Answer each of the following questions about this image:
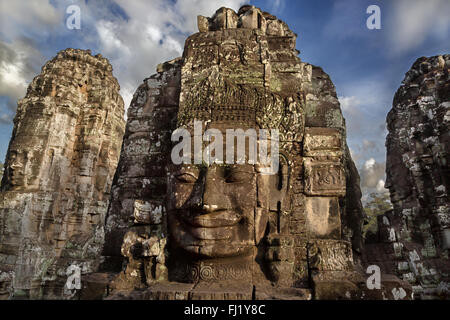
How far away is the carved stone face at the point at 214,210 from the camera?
133 inches

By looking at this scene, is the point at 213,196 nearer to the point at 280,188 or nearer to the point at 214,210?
the point at 214,210

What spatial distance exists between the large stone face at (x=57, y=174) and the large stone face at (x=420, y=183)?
24.9ft

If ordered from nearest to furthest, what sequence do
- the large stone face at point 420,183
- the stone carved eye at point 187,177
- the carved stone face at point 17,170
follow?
the stone carved eye at point 187,177, the large stone face at point 420,183, the carved stone face at point 17,170

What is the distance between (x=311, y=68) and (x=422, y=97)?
6.34 meters

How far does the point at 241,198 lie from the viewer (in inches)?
139

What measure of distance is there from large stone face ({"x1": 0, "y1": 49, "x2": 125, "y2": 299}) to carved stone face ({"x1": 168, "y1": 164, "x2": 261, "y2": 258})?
456cm

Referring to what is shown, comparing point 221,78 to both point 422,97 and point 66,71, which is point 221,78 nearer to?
point 422,97

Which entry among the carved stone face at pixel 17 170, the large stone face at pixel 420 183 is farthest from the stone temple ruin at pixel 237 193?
the carved stone face at pixel 17 170

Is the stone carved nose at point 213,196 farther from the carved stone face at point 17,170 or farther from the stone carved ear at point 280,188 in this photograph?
the carved stone face at point 17,170

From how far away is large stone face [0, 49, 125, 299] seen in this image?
29.6 ft

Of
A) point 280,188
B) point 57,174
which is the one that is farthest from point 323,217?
point 57,174

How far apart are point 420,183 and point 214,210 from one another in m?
8.17

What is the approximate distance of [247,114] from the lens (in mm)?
3920
